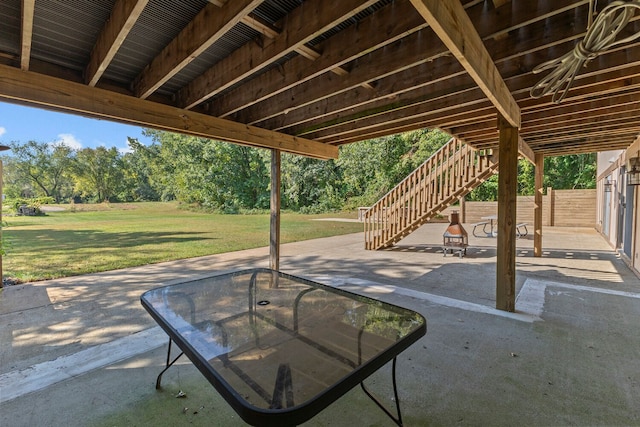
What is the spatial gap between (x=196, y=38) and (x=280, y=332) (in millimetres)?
1818

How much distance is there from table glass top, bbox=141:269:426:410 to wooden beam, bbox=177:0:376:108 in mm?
1621

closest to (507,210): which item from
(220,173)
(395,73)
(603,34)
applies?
(395,73)

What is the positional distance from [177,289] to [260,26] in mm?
1936

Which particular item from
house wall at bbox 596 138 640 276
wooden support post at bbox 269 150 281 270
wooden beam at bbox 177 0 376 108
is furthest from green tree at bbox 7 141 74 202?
house wall at bbox 596 138 640 276

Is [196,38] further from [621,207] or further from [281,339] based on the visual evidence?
[621,207]

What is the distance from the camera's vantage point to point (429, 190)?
23.3 ft

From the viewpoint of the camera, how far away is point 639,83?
8.30 feet

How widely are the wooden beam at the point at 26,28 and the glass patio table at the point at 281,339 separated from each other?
164 cm

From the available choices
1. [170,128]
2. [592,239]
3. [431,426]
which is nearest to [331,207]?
[592,239]

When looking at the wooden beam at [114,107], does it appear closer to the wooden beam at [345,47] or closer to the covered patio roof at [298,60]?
the covered patio roof at [298,60]

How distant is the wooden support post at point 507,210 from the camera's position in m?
3.21

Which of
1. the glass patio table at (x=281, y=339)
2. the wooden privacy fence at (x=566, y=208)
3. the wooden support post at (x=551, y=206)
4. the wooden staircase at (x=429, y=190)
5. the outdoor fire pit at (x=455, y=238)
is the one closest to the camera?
the glass patio table at (x=281, y=339)

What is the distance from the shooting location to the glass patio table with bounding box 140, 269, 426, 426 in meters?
1.02

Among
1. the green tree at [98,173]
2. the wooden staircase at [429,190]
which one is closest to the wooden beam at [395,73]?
the wooden staircase at [429,190]
